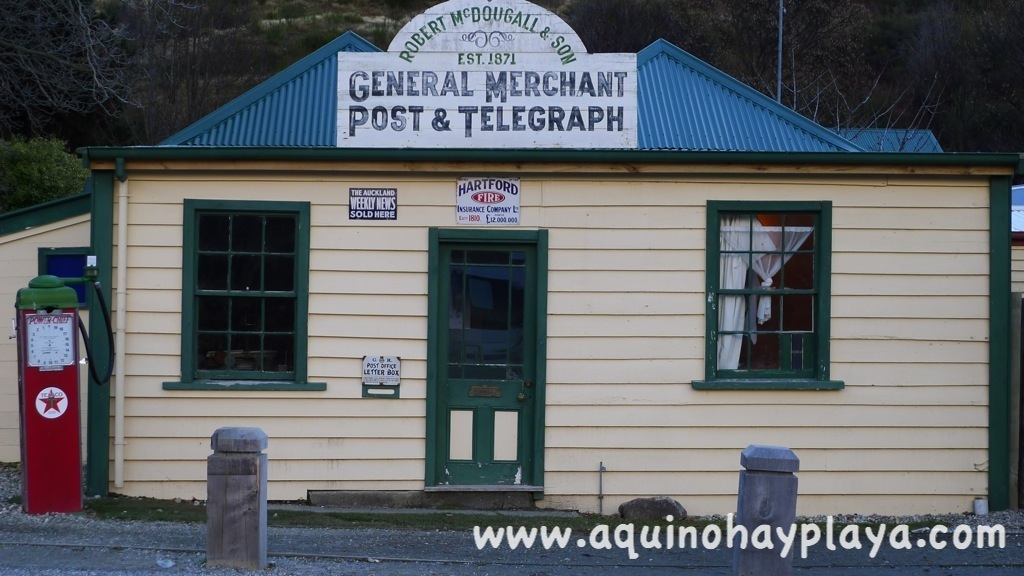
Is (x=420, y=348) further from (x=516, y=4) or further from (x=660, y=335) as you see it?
(x=516, y=4)

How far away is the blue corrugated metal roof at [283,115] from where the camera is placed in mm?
10086

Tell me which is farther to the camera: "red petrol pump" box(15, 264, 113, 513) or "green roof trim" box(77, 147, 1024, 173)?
"green roof trim" box(77, 147, 1024, 173)

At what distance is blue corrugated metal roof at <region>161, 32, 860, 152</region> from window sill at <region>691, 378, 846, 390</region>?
227cm

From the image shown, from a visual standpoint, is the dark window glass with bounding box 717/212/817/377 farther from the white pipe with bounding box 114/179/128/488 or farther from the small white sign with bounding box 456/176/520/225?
the white pipe with bounding box 114/179/128/488

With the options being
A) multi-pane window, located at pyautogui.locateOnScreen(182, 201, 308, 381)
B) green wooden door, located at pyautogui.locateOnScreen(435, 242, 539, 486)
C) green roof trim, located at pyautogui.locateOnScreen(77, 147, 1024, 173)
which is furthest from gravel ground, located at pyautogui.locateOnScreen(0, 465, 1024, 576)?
green roof trim, located at pyautogui.locateOnScreen(77, 147, 1024, 173)

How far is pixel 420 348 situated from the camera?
8.52 m

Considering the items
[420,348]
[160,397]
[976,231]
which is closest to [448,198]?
[420,348]

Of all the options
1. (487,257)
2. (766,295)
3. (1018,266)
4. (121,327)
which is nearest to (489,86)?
(487,257)

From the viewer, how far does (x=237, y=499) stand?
20.0 ft

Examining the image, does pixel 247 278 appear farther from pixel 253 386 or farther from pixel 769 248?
pixel 769 248

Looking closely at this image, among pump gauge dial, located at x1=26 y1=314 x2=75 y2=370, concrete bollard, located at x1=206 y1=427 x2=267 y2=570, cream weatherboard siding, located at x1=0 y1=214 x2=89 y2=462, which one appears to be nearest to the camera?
concrete bollard, located at x1=206 y1=427 x2=267 y2=570

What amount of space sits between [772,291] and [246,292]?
4384mm

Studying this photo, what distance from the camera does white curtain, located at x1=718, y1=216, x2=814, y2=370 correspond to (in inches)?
342

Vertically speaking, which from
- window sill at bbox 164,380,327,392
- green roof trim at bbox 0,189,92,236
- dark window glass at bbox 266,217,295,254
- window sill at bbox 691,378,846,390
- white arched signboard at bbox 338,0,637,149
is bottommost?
window sill at bbox 164,380,327,392
